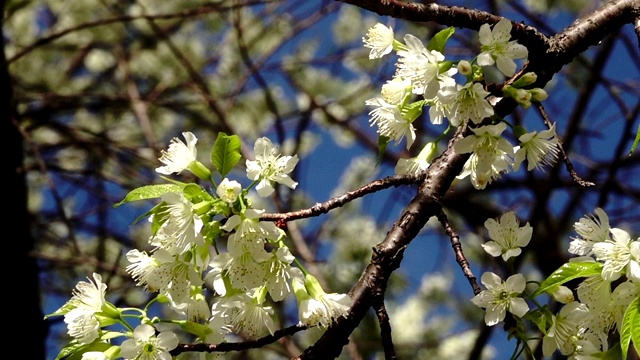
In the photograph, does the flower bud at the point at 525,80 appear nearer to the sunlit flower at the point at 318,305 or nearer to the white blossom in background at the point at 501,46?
the white blossom in background at the point at 501,46

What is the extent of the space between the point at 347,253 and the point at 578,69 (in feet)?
4.66

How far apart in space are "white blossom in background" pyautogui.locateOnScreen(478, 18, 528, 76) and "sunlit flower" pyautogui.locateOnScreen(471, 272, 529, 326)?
0.91 feet

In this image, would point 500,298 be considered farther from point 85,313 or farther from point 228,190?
point 85,313

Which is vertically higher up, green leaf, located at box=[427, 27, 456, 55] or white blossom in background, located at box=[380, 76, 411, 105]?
green leaf, located at box=[427, 27, 456, 55]

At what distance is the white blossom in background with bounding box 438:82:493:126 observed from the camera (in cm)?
103

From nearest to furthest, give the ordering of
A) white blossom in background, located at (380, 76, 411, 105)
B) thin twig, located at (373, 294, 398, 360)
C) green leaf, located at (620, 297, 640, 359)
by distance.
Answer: green leaf, located at (620, 297, 640, 359) < thin twig, located at (373, 294, 398, 360) < white blossom in background, located at (380, 76, 411, 105)

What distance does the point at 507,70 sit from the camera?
3.63 feet

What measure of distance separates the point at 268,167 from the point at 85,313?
1.00 ft

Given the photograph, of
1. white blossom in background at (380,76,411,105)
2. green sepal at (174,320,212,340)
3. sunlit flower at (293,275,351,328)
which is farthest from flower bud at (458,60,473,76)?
green sepal at (174,320,212,340)

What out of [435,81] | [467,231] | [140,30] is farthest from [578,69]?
[435,81]

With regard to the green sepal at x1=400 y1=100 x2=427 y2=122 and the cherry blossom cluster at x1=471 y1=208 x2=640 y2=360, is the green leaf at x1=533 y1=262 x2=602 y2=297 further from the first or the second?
the green sepal at x1=400 y1=100 x2=427 y2=122

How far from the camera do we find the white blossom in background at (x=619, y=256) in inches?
39.2

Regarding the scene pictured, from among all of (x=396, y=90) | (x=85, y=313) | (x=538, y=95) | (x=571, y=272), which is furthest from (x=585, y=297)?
(x=85, y=313)

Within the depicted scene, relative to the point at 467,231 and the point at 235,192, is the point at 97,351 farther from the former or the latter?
the point at 467,231
